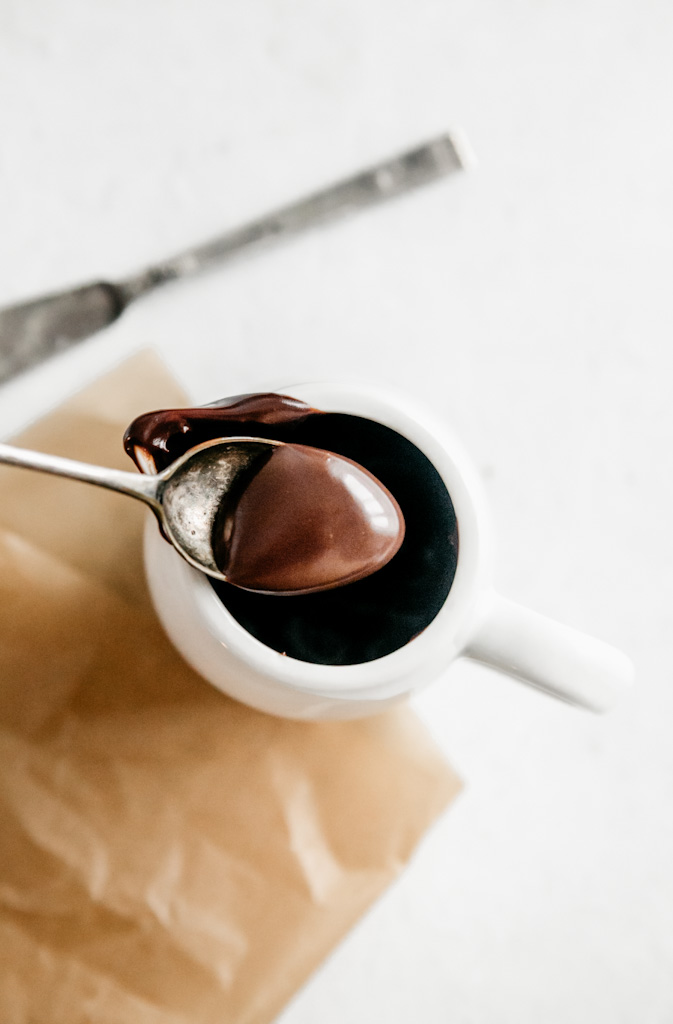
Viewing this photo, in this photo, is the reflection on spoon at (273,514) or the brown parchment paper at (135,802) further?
the brown parchment paper at (135,802)

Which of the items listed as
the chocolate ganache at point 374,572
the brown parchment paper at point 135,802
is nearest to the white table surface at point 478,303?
the brown parchment paper at point 135,802

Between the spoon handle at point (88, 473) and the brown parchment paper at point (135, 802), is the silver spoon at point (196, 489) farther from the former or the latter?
the brown parchment paper at point (135, 802)

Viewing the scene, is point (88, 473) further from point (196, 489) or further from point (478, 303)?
point (478, 303)

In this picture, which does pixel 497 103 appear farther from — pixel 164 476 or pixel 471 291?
pixel 164 476

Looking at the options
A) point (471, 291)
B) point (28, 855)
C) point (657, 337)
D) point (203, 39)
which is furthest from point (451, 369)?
point (28, 855)

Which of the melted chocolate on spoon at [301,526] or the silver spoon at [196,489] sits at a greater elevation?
the silver spoon at [196,489]
